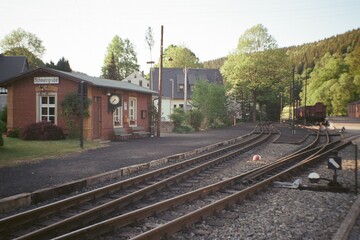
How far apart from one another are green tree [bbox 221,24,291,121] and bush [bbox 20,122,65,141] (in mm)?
40185

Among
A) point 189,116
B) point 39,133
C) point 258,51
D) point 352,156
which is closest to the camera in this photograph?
point 352,156

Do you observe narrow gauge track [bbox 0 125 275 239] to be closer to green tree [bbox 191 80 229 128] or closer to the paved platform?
the paved platform

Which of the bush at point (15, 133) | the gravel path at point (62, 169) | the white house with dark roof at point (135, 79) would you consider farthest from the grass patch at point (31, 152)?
the white house with dark roof at point (135, 79)

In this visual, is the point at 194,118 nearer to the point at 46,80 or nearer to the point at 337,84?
the point at 46,80

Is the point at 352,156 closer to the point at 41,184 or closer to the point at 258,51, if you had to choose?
the point at 41,184

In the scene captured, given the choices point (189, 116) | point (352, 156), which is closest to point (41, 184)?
point (352, 156)

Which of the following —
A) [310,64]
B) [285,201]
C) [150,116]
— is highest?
[310,64]

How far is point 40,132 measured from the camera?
748 inches

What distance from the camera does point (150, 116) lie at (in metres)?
27.2

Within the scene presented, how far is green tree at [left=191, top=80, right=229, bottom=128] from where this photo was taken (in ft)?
→ 127

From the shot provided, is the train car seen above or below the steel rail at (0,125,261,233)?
above

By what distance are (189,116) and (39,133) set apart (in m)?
17.4

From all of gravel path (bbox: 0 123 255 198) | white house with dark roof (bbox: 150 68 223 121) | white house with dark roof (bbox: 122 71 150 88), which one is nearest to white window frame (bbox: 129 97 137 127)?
gravel path (bbox: 0 123 255 198)

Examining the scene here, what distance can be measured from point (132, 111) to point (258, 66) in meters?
35.6
